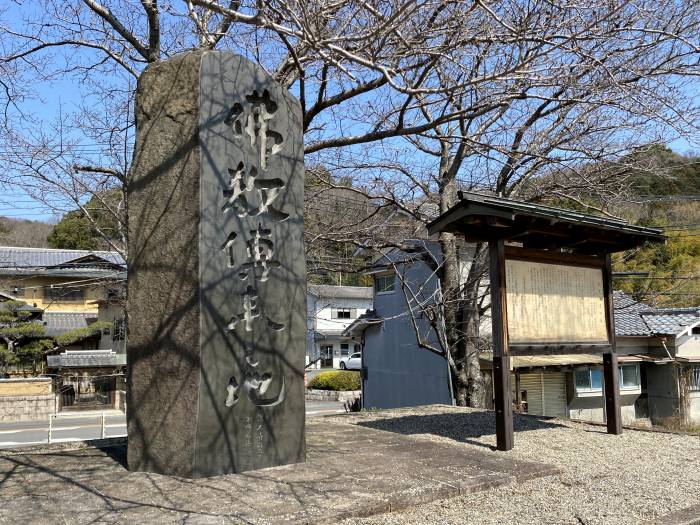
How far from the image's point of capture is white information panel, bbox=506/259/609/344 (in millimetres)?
7906

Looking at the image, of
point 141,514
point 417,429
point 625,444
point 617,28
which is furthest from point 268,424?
point 617,28

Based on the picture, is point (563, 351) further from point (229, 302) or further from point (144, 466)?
point (144, 466)

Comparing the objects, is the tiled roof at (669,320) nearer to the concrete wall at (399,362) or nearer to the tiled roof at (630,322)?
the tiled roof at (630,322)

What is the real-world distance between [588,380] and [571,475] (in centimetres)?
1736

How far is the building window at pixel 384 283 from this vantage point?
2360 centimetres

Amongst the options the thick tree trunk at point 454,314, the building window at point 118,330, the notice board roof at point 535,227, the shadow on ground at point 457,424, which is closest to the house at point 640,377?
the thick tree trunk at point 454,314

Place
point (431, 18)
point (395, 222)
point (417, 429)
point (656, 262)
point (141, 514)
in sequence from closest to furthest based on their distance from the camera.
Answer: point (141, 514), point (431, 18), point (417, 429), point (395, 222), point (656, 262)

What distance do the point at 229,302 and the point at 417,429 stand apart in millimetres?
4144

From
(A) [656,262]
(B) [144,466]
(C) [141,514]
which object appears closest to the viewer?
(C) [141,514]

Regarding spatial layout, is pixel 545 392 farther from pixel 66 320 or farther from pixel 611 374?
pixel 66 320

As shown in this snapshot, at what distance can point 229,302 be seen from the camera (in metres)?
6.13

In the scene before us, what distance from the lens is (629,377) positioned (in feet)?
76.7

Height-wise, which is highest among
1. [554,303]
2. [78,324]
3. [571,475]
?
[78,324]

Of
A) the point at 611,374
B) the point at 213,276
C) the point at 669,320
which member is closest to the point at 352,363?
the point at 669,320
